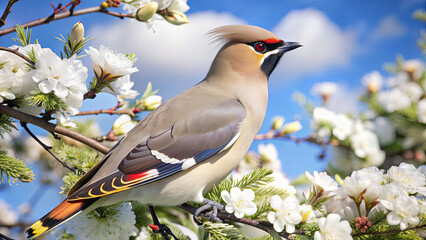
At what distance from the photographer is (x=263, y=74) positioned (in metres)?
1.99

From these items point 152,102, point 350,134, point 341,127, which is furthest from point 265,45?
point 350,134

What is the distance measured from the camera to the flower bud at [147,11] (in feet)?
5.41

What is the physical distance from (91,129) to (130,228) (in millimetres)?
1541

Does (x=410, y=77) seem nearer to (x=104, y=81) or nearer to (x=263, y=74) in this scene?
(x=263, y=74)

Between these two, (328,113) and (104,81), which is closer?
(104,81)

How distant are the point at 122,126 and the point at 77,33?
0.48 meters

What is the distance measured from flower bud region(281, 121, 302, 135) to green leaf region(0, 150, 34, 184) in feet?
4.61

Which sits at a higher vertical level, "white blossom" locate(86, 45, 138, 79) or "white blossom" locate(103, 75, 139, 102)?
"white blossom" locate(86, 45, 138, 79)

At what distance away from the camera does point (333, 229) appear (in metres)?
1.25

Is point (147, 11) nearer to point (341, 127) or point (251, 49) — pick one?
point (251, 49)

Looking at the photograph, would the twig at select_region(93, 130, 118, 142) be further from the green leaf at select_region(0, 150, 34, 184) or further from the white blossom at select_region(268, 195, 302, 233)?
the white blossom at select_region(268, 195, 302, 233)

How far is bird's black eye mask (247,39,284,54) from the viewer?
194cm

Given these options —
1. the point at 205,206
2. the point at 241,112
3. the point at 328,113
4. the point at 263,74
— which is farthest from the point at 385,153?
the point at 205,206

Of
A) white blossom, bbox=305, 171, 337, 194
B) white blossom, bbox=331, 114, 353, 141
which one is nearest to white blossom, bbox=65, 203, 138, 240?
white blossom, bbox=305, 171, 337, 194
